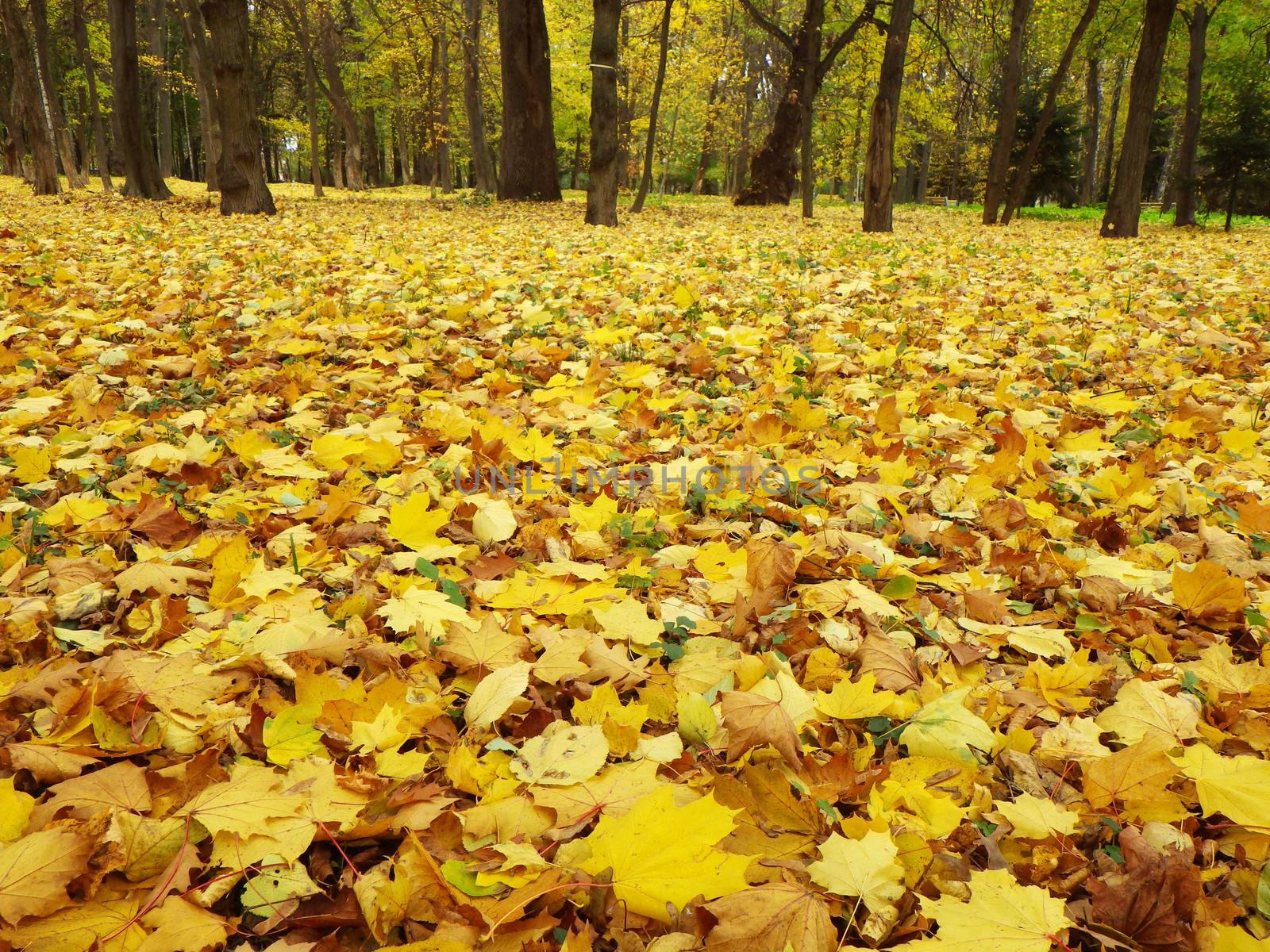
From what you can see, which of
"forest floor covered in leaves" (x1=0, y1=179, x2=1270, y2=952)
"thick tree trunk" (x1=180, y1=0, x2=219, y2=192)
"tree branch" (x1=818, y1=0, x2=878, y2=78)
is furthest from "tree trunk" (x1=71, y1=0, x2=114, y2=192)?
"forest floor covered in leaves" (x1=0, y1=179, x2=1270, y2=952)

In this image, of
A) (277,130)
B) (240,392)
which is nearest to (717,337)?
(240,392)

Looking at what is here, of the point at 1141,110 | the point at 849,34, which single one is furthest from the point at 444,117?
the point at 1141,110

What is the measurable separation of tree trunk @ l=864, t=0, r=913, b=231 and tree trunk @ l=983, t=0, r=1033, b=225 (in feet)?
13.0

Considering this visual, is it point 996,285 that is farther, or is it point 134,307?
point 996,285

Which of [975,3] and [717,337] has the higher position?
[975,3]

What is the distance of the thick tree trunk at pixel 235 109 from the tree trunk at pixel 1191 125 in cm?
1630

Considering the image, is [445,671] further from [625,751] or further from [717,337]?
[717,337]

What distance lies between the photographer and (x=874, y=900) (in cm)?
97

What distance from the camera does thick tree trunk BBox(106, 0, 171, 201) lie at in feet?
39.7

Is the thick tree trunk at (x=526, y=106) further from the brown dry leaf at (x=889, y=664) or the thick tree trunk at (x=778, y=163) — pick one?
the brown dry leaf at (x=889, y=664)

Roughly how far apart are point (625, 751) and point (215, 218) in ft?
34.2

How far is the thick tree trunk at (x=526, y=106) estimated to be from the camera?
13.7 m

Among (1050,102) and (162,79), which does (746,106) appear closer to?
(1050,102)

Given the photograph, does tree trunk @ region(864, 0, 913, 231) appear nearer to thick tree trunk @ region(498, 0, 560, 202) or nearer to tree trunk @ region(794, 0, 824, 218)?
tree trunk @ region(794, 0, 824, 218)
